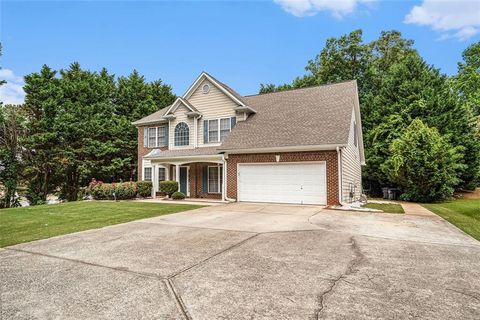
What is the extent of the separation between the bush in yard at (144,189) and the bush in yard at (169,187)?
2188 millimetres

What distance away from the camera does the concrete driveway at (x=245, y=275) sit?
2.92m

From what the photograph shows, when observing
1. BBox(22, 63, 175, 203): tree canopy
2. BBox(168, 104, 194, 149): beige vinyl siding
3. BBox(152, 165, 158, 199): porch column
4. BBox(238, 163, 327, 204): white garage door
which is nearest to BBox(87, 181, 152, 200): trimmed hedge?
BBox(152, 165, 158, 199): porch column

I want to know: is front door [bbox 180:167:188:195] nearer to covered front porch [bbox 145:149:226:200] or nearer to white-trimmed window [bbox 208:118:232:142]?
covered front porch [bbox 145:149:226:200]

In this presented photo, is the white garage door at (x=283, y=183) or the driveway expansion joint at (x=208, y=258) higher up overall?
the white garage door at (x=283, y=183)

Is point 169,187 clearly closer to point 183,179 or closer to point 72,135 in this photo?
point 183,179

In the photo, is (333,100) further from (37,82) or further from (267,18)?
(37,82)

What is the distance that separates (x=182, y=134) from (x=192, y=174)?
2949 millimetres

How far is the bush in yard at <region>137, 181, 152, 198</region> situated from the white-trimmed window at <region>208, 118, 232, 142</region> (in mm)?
5140

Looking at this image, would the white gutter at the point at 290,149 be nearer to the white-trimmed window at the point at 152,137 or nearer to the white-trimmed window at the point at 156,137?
the white-trimmed window at the point at 156,137

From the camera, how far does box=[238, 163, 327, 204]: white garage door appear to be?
41.8 ft

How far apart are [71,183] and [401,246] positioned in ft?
94.1

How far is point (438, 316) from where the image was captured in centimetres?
277

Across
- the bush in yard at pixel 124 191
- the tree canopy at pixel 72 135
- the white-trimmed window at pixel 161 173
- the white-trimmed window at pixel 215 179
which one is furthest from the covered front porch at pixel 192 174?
the tree canopy at pixel 72 135

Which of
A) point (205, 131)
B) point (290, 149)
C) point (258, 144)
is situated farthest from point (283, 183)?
point (205, 131)
